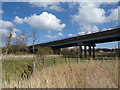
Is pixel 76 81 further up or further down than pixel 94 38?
further down

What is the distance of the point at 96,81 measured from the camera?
3.22m

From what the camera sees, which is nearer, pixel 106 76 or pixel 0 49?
pixel 0 49

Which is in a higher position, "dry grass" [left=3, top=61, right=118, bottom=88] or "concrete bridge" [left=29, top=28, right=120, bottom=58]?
"concrete bridge" [left=29, top=28, right=120, bottom=58]

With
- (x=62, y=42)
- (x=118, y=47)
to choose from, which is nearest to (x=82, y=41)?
(x=62, y=42)

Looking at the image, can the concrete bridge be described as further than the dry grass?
Yes

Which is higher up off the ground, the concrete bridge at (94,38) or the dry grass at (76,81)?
the concrete bridge at (94,38)

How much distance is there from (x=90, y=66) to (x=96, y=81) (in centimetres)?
116

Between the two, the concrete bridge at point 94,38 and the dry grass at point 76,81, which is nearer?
the dry grass at point 76,81

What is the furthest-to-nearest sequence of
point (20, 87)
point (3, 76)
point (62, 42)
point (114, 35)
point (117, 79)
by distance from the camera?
point (62, 42) < point (114, 35) < point (3, 76) < point (117, 79) < point (20, 87)

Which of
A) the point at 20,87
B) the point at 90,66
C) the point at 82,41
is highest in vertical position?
the point at 82,41

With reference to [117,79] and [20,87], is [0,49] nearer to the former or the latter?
[20,87]

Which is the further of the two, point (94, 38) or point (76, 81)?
point (94, 38)

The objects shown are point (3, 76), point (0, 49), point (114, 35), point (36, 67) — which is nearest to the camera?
point (0, 49)

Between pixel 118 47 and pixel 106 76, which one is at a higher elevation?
pixel 118 47
